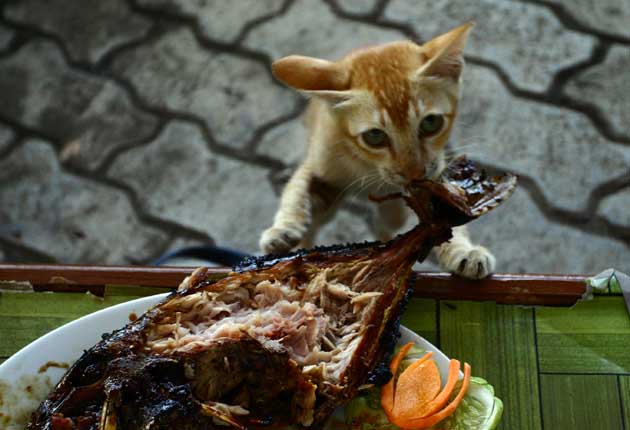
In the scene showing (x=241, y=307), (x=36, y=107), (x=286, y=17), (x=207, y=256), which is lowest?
(x=241, y=307)

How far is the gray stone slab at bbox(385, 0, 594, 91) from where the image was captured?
2.12m

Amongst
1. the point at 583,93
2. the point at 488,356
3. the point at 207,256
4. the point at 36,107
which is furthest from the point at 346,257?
the point at 36,107

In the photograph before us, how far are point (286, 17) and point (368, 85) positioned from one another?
1088 millimetres

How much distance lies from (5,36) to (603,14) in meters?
1.98

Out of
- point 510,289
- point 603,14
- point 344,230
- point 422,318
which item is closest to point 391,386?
point 422,318

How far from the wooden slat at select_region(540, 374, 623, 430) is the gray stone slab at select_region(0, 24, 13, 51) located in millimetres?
2042

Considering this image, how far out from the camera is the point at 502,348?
41.8 inches

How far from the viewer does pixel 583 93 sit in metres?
2.08

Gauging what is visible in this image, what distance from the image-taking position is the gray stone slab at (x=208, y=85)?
6.95ft

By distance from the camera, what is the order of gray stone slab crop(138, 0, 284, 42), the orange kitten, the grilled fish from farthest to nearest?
gray stone slab crop(138, 0, 284, 42) < the orange kitten < the grilled fish

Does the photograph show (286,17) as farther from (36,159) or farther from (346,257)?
(346,257)

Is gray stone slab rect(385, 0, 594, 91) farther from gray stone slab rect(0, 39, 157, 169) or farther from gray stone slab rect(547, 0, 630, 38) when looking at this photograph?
gray stone slab rect(0, 39, 157, 169)

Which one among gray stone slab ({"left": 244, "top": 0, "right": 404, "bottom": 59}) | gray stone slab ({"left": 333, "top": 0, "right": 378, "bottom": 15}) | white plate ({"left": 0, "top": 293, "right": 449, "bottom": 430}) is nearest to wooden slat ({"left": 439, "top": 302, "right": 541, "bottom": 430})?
white plate ({"left": 0, "top": 293, "right": 449, "bottom": 430})

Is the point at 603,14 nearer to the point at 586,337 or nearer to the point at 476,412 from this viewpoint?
the point at 586,337
